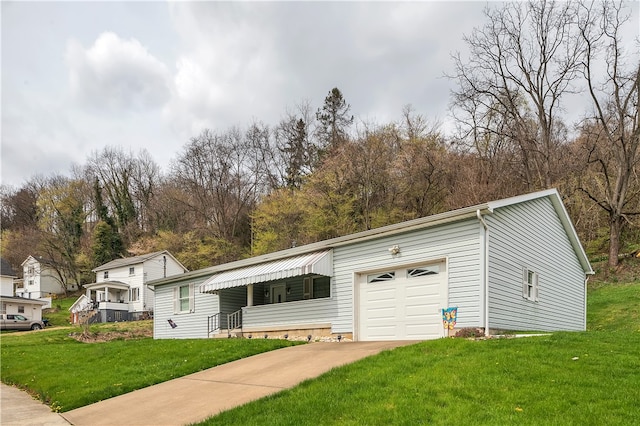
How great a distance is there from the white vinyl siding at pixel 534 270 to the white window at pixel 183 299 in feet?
42.1

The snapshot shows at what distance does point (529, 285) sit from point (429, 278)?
3339 mm

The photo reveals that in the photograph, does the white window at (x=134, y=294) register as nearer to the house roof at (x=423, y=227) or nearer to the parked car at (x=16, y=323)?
the parked car at (x=16, y=323)

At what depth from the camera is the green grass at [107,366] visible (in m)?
8.57

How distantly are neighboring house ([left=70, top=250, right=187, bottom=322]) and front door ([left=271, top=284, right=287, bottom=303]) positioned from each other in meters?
25.6

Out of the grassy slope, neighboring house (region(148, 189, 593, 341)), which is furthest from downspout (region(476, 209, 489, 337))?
the grassy slope

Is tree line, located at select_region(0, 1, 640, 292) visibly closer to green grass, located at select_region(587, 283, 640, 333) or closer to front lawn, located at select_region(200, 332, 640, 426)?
green grass, located at select_region(587, 283, 640, 333)

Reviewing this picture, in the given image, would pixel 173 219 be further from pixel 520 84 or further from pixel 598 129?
pixel 598 129

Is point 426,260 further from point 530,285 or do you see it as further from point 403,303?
point 530,285

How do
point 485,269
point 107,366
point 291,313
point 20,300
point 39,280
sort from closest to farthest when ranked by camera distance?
1. point 107,366
2. point 485,269
3. point 291,313
4. point 20,300
5. point 39,280

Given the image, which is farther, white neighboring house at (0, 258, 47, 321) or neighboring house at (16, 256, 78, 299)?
neighboring house at (16, 256, 78, 299)

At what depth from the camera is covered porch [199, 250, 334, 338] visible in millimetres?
14609

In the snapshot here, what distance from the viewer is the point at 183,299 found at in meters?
20.7

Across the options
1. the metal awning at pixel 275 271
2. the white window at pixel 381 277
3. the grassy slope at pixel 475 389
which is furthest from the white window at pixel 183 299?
the grassy slope at pixel 475 389

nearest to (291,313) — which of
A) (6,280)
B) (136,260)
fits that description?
(136,260)
